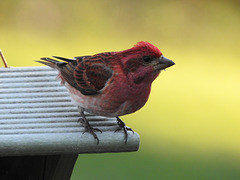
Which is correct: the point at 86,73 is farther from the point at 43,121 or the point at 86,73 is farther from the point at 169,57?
the point at 169,57

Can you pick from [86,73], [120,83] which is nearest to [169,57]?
[86,73]

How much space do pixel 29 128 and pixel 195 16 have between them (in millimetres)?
8112

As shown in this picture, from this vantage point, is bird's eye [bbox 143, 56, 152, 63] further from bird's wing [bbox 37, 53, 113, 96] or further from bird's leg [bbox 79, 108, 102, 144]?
bird's leg [bbox 79, 108, 102, 144]

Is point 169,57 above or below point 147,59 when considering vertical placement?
below

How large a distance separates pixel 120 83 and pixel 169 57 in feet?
18.5

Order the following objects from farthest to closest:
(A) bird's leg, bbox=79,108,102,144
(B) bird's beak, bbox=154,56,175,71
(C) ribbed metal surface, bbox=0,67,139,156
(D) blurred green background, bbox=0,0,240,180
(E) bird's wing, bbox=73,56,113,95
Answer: (D) blurred green background, bbox=0,0,240,180 → (E) bird's wing, bbox=73,56,113,95 → (B) bird's beak, bbox=154,56,175,71 → (A) bird's leg, bbox=79,108,102,144 → (C) ribbed metal surface, bbox=0,67,139,156

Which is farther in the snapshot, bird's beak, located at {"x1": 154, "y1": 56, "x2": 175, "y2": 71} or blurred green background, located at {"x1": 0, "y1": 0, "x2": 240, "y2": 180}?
blurred green background, located at {"x1": 0, "y1": 0, "x2": 240, "y2": 180}

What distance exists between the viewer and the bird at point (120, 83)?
10.6ft

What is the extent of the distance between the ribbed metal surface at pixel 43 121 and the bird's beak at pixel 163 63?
39cm

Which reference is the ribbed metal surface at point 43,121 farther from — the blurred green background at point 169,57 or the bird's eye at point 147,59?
the blurred green background at point 169,57

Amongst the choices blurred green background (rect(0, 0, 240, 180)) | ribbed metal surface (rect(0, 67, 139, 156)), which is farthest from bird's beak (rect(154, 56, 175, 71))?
blurred green background (rect(0, 0, 240, 180))

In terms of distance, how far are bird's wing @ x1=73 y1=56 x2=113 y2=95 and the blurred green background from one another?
257 cm

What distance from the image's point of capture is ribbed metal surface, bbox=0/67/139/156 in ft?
8.98

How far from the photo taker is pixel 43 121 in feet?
9.69
